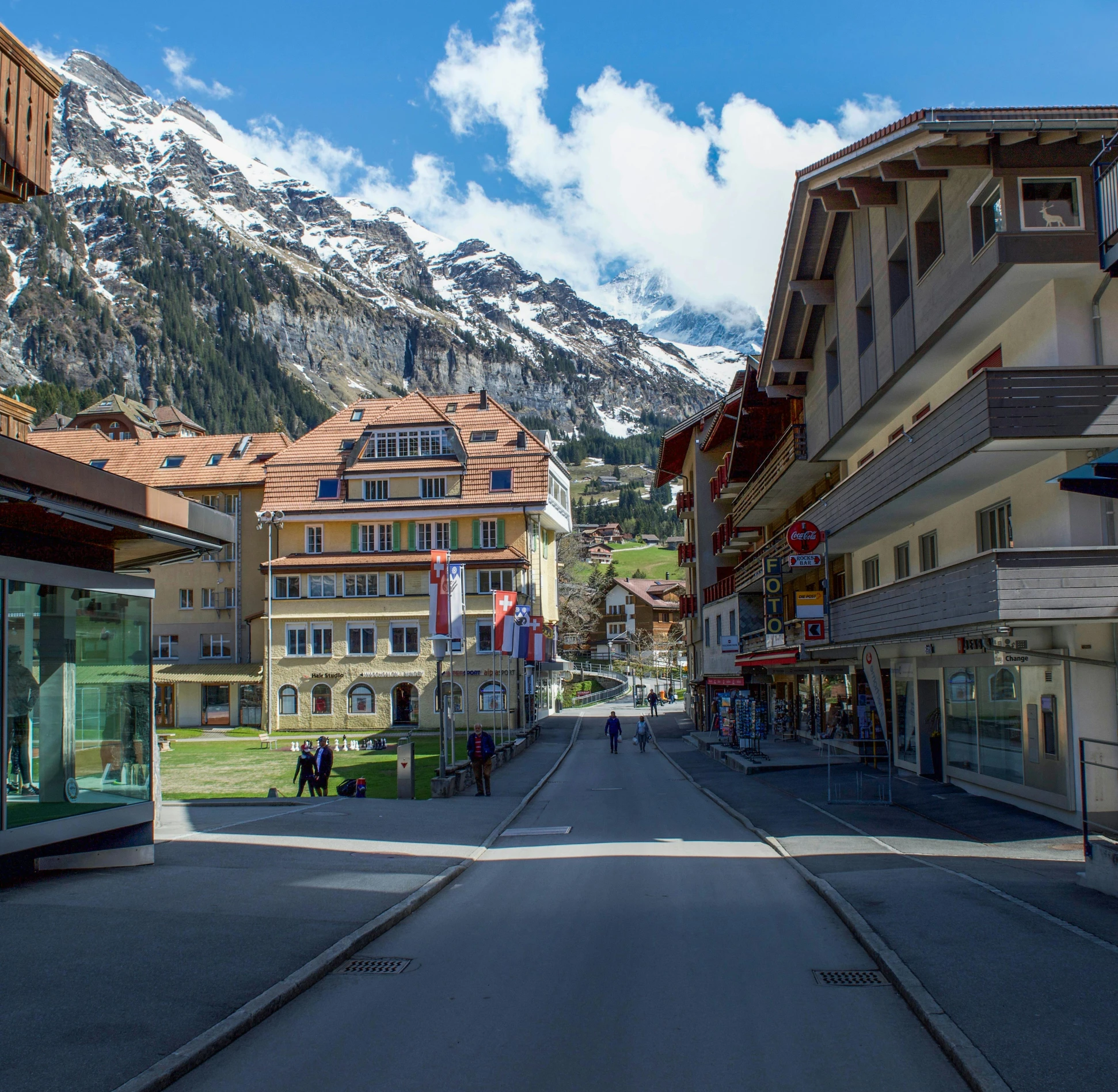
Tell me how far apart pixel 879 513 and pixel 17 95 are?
683 inches

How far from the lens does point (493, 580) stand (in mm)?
53094

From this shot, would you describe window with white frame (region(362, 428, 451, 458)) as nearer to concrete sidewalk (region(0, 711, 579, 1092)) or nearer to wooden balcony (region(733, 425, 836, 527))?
wooden balcony (region(733, 425, 836, 527))

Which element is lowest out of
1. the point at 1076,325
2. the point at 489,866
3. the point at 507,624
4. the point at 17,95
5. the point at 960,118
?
the point at 489,866

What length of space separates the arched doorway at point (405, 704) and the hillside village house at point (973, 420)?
29.6 m

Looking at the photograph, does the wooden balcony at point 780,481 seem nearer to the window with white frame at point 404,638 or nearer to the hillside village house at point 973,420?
the hillside village house at point 973,420

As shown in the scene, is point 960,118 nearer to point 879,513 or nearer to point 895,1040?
point 879,513

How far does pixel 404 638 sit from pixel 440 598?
25.4 metres

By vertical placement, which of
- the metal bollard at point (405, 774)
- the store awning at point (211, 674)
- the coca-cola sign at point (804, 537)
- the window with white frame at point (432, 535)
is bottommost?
the metal bollard at point (405, 774)

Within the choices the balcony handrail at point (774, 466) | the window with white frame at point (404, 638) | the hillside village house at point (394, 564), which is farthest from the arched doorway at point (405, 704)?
the balcony handrail at point (774, 466)

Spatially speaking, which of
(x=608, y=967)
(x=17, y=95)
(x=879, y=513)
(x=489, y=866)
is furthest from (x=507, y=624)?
(x=608, y=967)

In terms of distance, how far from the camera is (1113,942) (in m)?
8.53

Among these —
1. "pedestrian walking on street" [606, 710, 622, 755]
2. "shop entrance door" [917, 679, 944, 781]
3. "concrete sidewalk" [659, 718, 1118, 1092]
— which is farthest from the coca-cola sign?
"pedestrian walking on street" [606, 710, 622, 755]

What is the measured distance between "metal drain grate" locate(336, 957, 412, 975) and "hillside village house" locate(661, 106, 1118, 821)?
10.3 metres

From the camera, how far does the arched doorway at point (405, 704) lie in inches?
2094
